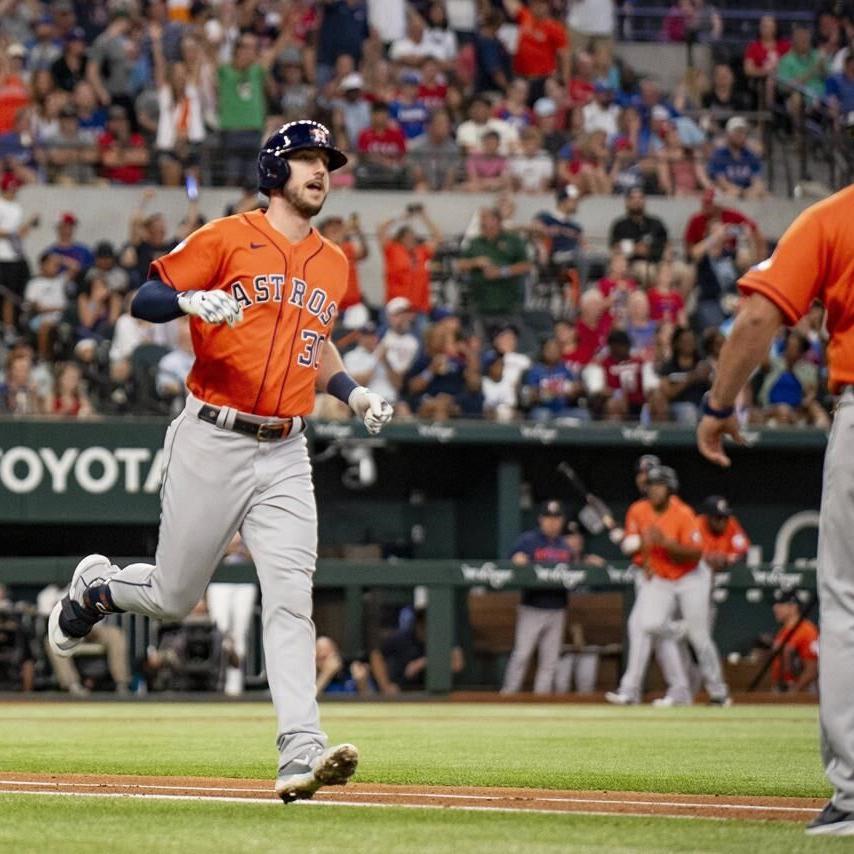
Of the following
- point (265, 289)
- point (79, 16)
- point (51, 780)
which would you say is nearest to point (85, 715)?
point (51, 780)

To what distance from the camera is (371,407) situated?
6758 millimetres

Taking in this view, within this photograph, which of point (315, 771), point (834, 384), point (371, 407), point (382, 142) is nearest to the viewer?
point (834, 384)

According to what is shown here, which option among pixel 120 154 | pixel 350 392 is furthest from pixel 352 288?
pixel 350 392

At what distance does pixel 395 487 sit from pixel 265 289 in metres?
12.5

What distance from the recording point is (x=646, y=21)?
1000 inches

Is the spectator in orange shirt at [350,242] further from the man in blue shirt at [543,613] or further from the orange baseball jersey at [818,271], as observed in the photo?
the orange baseball jersey at [818,271]

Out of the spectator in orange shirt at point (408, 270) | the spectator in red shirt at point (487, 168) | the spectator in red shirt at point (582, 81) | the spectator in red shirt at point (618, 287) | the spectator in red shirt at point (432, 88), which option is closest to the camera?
the spectator in orange shirt at point (408, 270)

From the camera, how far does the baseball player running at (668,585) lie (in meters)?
16.0

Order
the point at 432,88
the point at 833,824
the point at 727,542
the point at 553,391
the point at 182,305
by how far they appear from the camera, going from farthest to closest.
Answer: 1. the point at 432,88
2. the point at 553,391
3. the point at 727,542
4. the point at 182,305
5. the point at 833,824

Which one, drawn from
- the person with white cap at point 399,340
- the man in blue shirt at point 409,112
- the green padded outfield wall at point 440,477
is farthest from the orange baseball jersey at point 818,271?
the man in blue shirt at point 409,112

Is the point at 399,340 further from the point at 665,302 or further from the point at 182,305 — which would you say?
the point at 182,305

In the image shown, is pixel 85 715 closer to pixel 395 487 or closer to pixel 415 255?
pixel 395 487

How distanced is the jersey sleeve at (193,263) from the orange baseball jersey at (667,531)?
10004mm

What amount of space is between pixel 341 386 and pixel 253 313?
0.61m
